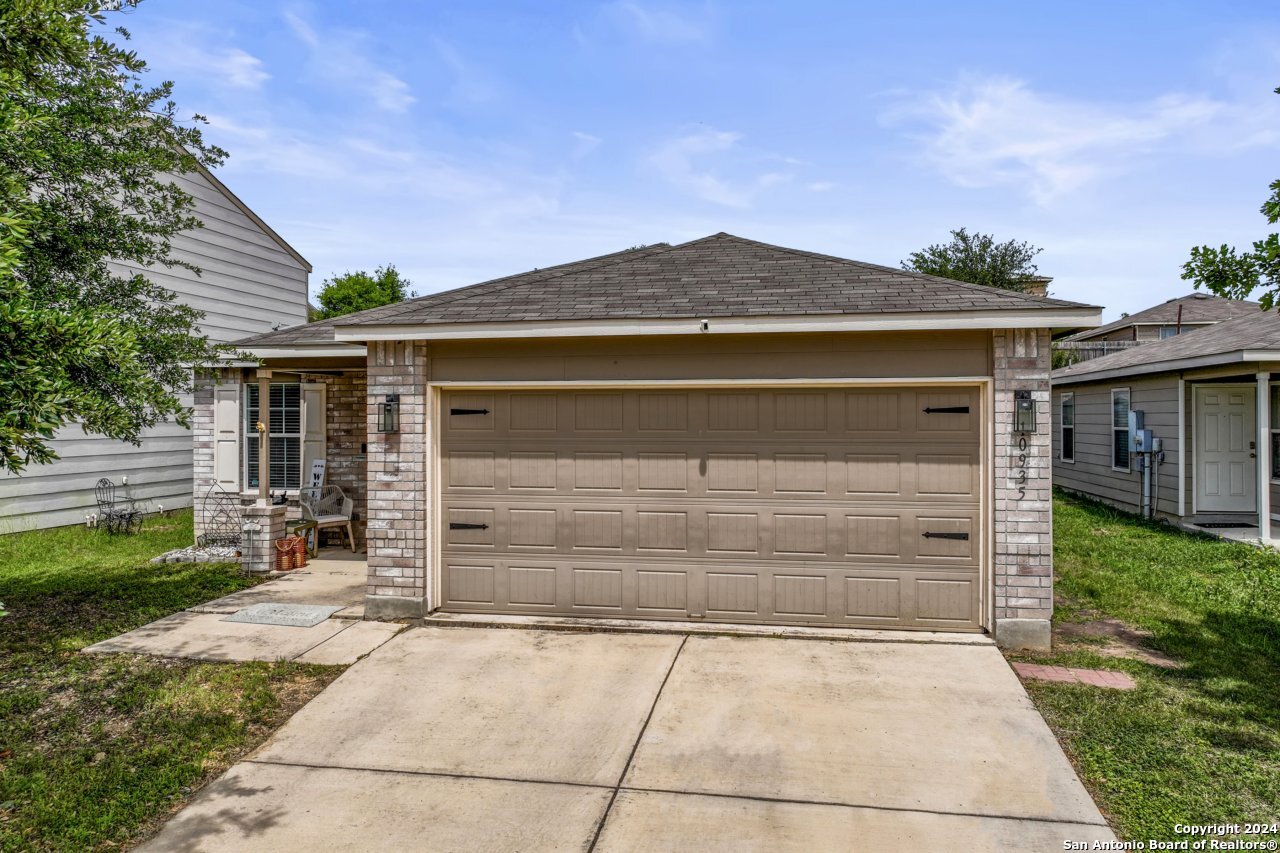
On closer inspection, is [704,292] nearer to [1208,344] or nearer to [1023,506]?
[1023,506]

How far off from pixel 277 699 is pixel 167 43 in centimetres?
760

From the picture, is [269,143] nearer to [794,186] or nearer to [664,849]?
[794,186]

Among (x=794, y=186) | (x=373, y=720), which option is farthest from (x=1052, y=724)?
(x=794, y=186)

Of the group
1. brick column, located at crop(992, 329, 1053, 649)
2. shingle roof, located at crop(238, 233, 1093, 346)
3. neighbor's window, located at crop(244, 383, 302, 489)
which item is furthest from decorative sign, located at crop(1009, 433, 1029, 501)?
neighbor's window, located at crop(244, 383, 302, 489)

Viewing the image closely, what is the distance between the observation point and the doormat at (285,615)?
6492 mm

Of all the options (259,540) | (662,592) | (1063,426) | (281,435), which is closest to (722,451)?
(662,592)

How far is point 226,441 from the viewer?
1008cm

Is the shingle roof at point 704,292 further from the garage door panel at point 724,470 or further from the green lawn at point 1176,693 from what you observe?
the green lawn at point 1176,693

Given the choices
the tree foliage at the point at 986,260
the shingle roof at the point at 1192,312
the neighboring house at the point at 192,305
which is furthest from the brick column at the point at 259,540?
the shingle roof at the point at 1192,312

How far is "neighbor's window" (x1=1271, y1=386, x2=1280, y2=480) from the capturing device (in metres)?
10.9

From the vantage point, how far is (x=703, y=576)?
20.5 ft

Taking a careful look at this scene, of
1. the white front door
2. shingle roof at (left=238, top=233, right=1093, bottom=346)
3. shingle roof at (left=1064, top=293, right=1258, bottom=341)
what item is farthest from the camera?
shingle roof at (left=1064, top=293, right=1258, bottom=341)

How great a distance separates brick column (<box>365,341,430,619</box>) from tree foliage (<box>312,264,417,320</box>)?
20.3m

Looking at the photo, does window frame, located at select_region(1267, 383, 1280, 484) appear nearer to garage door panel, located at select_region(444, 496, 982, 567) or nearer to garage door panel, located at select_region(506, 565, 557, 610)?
garage door panel, located at select_region(444, 496, 982, 567)
